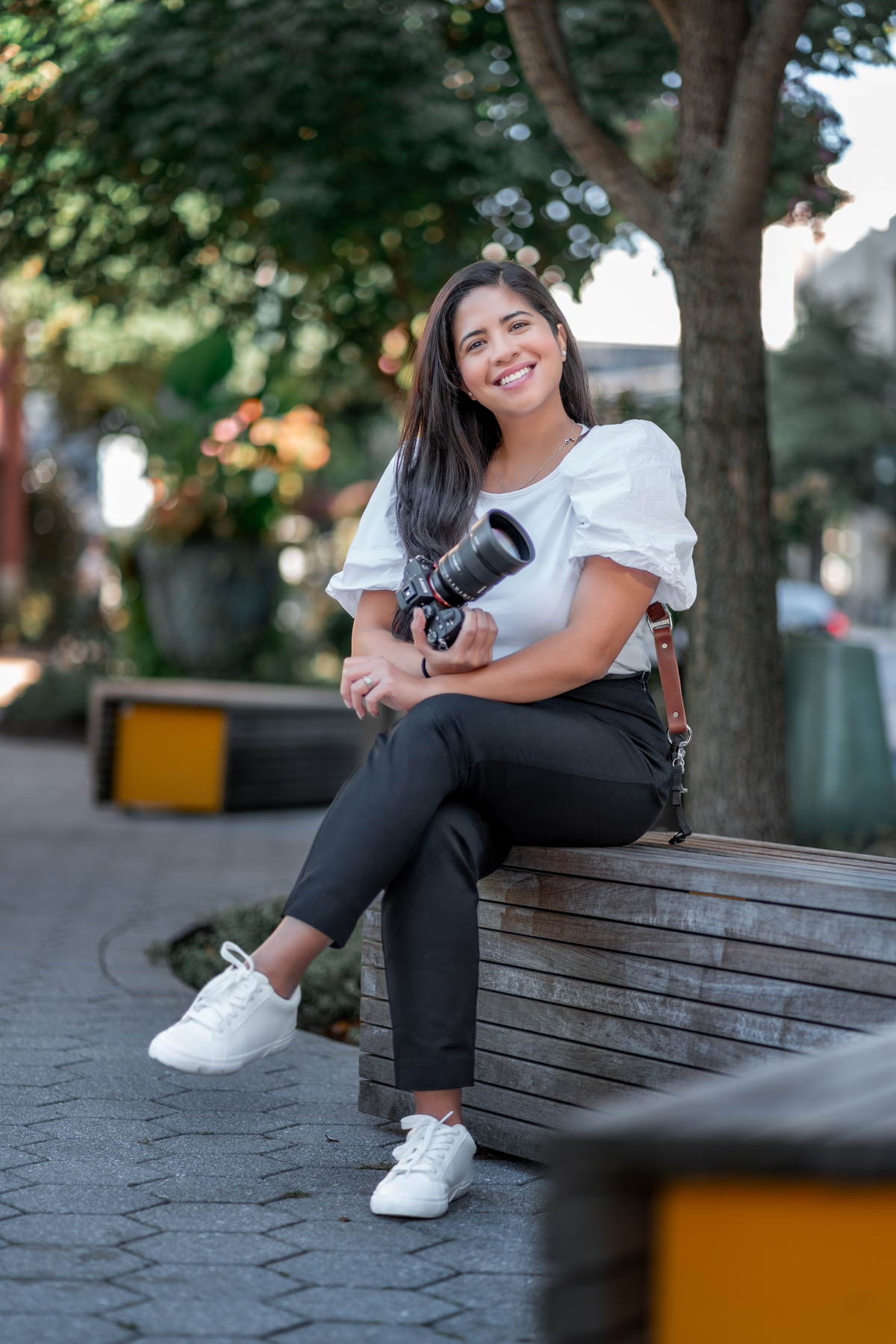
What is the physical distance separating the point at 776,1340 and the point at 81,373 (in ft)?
49.9

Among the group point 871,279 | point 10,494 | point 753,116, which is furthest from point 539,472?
point 871,279

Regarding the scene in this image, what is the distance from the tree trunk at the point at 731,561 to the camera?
4.36 metres

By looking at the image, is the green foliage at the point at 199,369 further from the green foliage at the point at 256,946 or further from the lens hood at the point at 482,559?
the lens hood at the point at 482,559

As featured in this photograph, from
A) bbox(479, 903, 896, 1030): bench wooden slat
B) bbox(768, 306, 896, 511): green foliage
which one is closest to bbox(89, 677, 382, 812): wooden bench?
bbox(479, 903, 896, 1030): bench wooden slat

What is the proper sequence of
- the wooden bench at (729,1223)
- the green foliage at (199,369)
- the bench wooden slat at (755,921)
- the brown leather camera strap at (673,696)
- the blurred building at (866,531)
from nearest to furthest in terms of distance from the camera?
1. the wooden bench at (729,1223)
2. the bench wooden slat at (755,921)
3. the brown leather camera strap at (673,696)
4. the green foliage at (199,369)
5. the blurred building at (866,531)

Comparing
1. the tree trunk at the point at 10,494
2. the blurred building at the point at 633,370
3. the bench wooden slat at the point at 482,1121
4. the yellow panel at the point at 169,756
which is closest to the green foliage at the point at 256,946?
the bench wooden slat at the point at 482,1121

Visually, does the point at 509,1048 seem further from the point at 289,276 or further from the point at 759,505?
the point at 289,276

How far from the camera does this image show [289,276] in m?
7.99

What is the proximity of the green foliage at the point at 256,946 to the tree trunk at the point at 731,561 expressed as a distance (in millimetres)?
1150

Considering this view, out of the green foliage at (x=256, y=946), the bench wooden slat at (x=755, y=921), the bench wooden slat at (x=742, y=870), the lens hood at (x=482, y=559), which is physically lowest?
the green foliage at (x=256, y=946)

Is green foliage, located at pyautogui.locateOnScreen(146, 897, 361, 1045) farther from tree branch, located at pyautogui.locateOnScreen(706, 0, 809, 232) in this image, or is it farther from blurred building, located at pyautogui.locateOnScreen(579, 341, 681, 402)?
tree branch, located at pyautogui.locateOnScreen(706, 0, 809, 232)

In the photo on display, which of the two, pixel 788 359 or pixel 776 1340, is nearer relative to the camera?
pixel 776 1340

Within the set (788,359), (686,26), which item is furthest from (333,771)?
(788,359)

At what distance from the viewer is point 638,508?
2.75m
